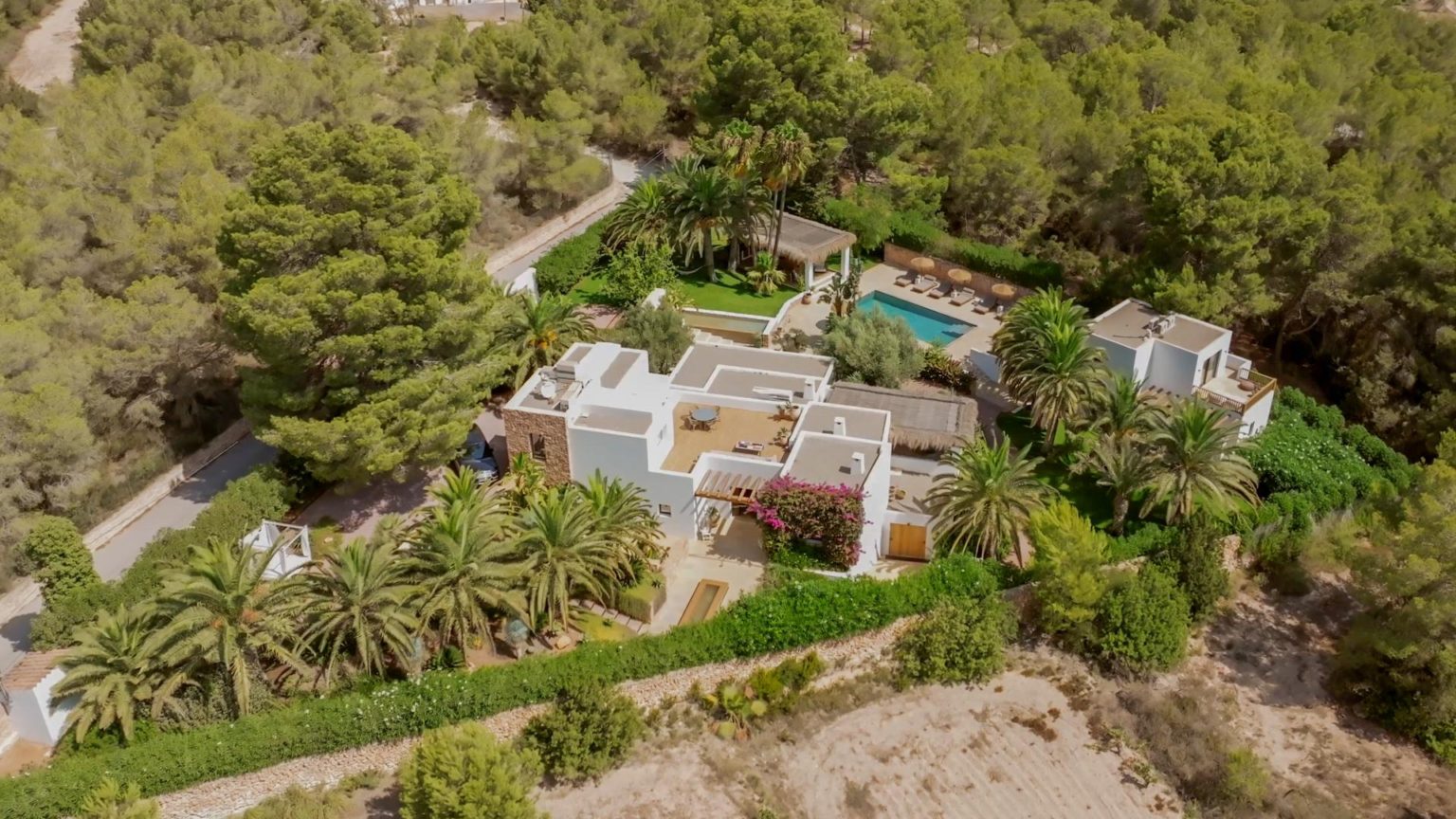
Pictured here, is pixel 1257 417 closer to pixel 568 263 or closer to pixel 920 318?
pixel 920 318

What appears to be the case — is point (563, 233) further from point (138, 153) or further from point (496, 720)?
point (496, 720)

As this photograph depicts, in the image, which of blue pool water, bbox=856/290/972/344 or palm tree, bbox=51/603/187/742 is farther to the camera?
blue pool water, bbox=856/290/972/344

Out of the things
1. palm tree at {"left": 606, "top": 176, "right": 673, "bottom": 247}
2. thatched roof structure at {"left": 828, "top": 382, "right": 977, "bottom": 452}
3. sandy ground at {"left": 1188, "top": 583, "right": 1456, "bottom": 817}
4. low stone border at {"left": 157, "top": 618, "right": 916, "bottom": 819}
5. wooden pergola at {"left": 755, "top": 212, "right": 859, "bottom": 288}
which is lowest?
sandy ground at {"left": 1188, "top": 583, "right": 1456, "bottom": 817}

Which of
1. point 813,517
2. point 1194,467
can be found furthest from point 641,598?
point 1194,467

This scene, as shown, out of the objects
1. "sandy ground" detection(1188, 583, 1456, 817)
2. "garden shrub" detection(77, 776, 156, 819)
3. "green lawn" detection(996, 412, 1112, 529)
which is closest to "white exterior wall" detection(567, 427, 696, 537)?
"green lawn" detection(996, 412, 1112, 529)

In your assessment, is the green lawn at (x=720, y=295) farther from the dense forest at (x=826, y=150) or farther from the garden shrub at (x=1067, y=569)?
the garden shrub at (x=1067, y=569)

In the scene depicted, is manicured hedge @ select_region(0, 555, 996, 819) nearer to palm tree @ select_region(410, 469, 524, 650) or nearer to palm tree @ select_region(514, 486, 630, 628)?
palm tree @ select_region(410, 469, 524, 650)
